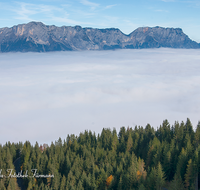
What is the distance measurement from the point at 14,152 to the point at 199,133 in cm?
8509

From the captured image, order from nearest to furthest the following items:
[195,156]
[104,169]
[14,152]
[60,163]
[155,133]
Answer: [195,156] → [104,169] → [60,163] → [14,152] → [155,133]

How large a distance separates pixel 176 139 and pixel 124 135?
27.6 meters

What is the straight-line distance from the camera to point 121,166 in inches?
2992

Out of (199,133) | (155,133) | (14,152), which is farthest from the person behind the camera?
(155,133)

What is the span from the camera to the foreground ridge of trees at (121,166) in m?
68.1

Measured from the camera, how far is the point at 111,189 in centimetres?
7250

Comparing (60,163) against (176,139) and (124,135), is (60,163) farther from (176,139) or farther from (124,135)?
(176,139)

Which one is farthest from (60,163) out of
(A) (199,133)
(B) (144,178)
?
(A) (199,133)

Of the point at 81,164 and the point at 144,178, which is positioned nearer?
the point at 144,178

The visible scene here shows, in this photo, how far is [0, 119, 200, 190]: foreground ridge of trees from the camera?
6806cm

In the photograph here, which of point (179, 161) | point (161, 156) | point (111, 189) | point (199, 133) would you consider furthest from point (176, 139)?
point (111, 189)

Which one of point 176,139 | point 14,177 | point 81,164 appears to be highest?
point 176,139

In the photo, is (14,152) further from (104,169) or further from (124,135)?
(124,135)

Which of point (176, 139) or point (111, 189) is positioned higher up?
point (176, 139)
